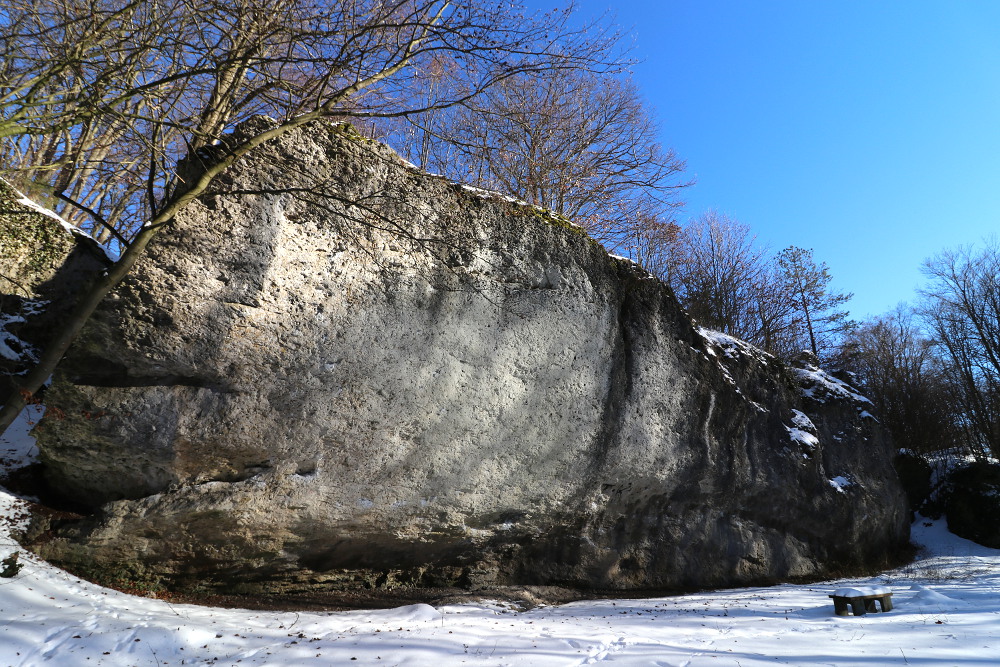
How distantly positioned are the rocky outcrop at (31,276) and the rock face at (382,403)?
1901mm

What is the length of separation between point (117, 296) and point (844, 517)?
44.9 ft

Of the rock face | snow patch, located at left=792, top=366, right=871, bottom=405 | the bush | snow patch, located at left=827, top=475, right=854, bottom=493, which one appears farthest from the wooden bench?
the bush

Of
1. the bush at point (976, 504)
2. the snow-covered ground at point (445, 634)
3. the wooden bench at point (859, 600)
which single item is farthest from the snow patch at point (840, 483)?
the wooden bench at point (859, 600)

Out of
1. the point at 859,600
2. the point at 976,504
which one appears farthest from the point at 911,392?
the point at 859,600

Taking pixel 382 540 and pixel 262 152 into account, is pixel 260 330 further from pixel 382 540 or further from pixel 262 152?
pixel 382 540

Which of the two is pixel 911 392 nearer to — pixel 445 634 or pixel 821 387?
pixel 821 387

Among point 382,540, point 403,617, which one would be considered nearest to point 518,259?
point 382,540

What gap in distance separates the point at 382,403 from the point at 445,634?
2.64 m

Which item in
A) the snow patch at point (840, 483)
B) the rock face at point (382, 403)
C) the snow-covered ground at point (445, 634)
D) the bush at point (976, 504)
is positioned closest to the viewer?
the snow-covered ground at point (445, 634)

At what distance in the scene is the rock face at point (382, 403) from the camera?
6.09 metres

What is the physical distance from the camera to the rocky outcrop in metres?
7.07

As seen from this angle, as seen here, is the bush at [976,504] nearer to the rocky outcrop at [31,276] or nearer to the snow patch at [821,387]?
the snow patch at [821,387]

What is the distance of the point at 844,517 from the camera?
12617 millimetres

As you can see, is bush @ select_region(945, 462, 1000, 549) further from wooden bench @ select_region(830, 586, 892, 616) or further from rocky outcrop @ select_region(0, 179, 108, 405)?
rocky outcrop @ select_region(0, 179, 108, 405)
